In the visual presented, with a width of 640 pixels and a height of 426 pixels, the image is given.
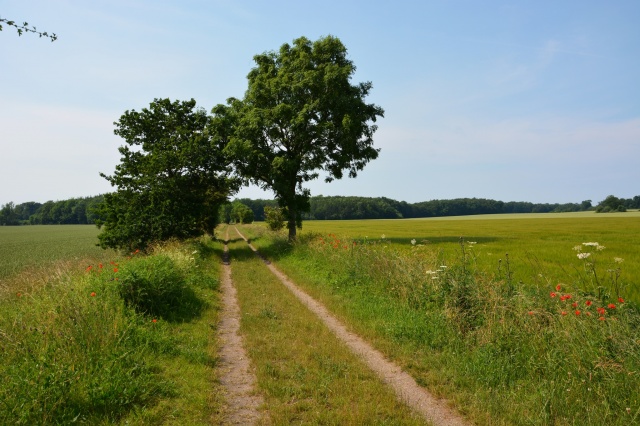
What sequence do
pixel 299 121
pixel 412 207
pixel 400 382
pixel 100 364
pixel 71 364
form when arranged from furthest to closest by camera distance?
pixel 412 207, pixel 299 121, pixel 400 382, pixel 100 364, pixel 71 364

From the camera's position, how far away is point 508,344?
231 inches

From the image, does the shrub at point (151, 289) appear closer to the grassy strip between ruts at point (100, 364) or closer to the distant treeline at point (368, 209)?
the grassy strip between ruts at point (100, 364)

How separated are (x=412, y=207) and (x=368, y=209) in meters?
21.8

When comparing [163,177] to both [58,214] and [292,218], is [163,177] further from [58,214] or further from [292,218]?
[58,214]

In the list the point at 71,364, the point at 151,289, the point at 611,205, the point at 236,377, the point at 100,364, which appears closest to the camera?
the point at 71,364

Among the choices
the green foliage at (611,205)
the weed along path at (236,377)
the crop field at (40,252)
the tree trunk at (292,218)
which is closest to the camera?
the weed along path at (236,377)

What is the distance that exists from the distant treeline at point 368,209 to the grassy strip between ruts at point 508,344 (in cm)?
10483

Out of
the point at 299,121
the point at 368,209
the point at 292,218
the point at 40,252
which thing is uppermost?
the point at 299,121

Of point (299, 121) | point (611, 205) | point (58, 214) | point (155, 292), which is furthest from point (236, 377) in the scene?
point (58, 214)

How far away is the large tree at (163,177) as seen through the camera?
72.0ft

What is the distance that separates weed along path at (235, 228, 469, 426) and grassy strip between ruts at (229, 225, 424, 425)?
0.59ft

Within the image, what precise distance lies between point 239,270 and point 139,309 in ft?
28.1

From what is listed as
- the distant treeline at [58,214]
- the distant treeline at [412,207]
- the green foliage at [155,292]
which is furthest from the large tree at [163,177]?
the distant treeline at [58,214]

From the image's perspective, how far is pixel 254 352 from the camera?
21.6ft
